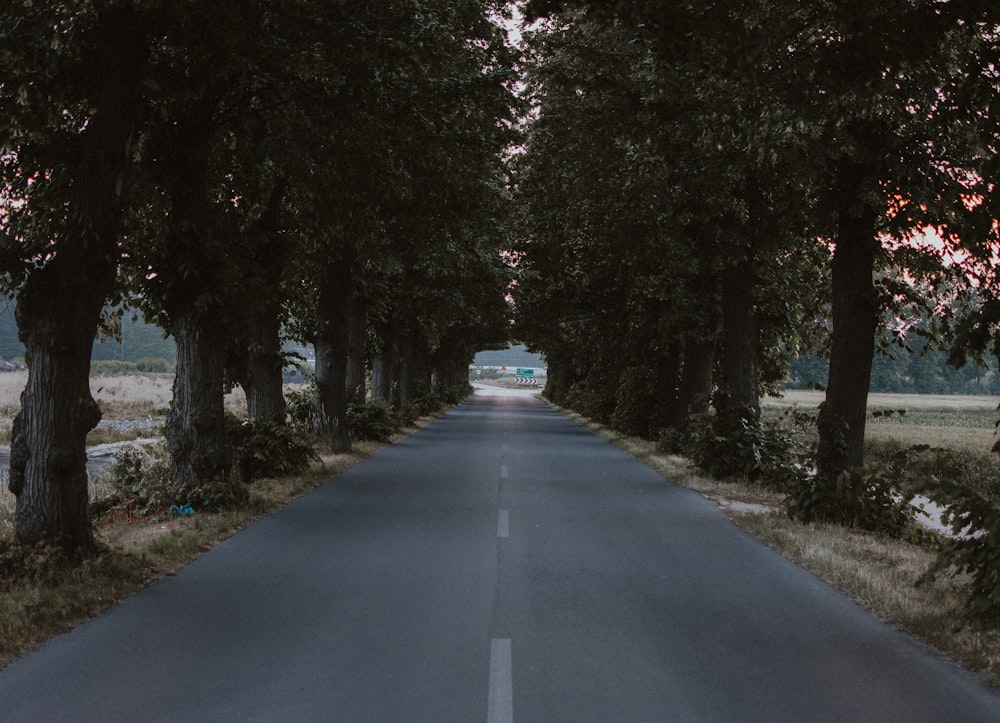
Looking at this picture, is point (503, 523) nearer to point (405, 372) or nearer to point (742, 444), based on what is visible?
point (742, 444)

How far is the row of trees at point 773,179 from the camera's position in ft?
26.2

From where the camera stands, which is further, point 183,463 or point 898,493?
point 183,463

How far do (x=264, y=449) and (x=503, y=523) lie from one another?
6046mm

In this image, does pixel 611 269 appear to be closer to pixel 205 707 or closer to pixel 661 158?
pixel 661 158

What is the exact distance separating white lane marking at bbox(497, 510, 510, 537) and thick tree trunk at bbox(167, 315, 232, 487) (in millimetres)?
4172

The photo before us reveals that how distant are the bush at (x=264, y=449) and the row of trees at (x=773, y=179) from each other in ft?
25.5

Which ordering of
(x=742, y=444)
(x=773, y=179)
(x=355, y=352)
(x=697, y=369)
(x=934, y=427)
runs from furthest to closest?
(x=934, y=427) → (x=355, y=352) → (x=697, y=369) → (x=742, y=444) → (x=773, y=179)

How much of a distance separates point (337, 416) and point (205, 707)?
699 inches

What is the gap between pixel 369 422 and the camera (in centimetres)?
2666

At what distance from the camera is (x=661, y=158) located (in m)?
15.8

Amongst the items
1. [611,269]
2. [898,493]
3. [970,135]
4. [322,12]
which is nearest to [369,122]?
[322,12]

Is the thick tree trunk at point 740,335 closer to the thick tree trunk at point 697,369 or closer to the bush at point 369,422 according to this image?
the thick tree trunk at point 697,369

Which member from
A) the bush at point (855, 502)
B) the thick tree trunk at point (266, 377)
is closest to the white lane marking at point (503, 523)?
the bush at point (855, 502)

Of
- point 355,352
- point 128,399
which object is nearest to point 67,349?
point 355,352
